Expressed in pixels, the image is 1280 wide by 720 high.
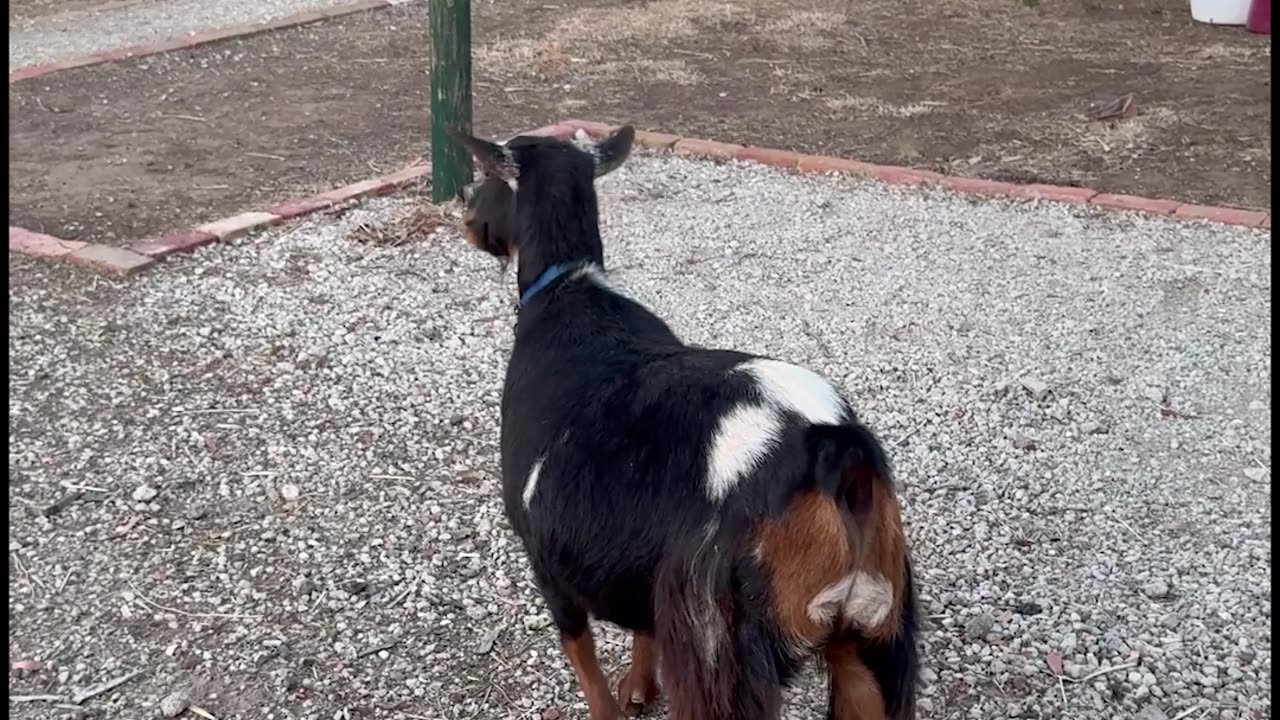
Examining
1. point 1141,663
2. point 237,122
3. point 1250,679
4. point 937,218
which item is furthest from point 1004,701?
point 237,122

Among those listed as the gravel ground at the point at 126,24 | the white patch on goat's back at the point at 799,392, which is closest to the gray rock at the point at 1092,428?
the white patch on goat's back at the point at 799,392

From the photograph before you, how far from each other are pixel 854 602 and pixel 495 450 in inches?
84.3

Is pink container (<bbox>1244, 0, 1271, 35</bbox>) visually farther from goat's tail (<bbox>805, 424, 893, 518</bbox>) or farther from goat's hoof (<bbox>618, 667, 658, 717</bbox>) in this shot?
goat's tail (<bbox>805, 424, 893, 518</bbox>)

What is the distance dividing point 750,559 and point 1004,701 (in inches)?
47.3

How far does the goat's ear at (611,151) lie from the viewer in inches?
126

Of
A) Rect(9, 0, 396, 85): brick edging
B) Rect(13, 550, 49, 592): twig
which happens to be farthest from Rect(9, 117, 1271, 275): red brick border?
Rect(9, 0, 396, 85): brick edging

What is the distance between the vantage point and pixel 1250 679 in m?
3.10

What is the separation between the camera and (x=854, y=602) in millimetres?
2178

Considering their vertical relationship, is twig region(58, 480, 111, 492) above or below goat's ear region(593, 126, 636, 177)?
below

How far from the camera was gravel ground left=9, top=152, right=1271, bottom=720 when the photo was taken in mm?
3180

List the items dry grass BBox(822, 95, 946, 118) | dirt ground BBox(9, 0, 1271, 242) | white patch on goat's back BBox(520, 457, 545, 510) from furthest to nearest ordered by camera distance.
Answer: dry grass BBox(822, 95, 946, 118) < dirt ground BBox(9, 0, 1271, 242) < white patch on goat's back BBox(520, 457, 545, 510)

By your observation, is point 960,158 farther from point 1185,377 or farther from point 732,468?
point 732,468

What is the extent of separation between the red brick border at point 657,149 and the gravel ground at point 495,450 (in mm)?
136

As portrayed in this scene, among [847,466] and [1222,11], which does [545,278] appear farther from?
[1222,11]
